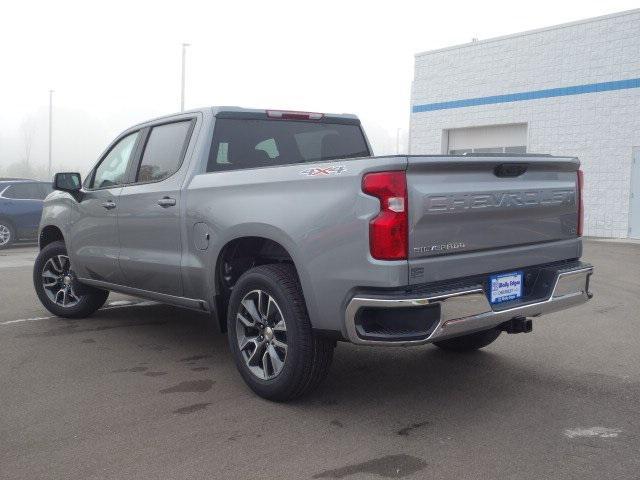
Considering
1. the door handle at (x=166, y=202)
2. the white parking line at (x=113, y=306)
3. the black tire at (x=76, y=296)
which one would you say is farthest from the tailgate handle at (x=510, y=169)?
the white parking line at (x=113, y=306)

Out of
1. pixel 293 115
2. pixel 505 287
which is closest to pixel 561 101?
pixel 293 115

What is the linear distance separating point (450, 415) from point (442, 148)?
1952 cm

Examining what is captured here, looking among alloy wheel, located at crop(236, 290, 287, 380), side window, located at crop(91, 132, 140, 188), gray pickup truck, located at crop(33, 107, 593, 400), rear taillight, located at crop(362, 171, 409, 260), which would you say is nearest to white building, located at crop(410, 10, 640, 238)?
gray pickup truck, located at crop(33, 107, 593, 400)

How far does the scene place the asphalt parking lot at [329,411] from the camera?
10.6 ft

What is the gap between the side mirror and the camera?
607 centimetres

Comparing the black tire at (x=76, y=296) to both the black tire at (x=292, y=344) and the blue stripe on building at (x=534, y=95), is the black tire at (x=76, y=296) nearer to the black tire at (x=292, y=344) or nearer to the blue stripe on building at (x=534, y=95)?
the black tire at (x=292, y=344)

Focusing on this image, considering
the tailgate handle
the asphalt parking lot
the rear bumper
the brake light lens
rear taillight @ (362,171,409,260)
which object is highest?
the brake light lens

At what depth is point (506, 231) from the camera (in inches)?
156

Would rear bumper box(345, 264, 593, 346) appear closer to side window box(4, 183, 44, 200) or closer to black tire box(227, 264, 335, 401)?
black tire box(227, 264, 335, 401)

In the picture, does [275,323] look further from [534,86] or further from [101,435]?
[534,86]

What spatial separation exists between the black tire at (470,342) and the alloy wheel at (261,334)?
1700 mm

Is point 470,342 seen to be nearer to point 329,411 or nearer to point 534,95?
point 329,411

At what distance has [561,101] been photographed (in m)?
19.3

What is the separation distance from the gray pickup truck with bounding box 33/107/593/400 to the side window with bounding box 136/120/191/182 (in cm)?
1
